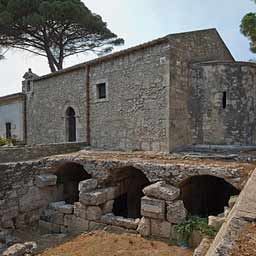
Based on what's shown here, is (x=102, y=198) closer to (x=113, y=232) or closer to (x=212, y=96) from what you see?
(x=113, y=232)

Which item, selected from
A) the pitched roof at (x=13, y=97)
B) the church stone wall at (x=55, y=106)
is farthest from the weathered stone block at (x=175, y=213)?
the pitched roof at (x=13, y=97)

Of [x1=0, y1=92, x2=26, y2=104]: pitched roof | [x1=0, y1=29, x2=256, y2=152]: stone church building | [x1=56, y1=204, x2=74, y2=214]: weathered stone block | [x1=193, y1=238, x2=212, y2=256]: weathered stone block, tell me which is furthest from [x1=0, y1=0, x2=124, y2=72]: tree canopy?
[x1=193, y1=238, x2=212, y2=256]: weathered stone block

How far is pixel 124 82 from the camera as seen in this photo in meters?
12.1

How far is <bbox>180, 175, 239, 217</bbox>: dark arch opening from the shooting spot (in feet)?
28.6

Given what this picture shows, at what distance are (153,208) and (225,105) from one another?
18.6ft

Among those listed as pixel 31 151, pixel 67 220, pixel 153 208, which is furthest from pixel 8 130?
pixel 153 208

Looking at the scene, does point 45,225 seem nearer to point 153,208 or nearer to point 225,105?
point 153,208

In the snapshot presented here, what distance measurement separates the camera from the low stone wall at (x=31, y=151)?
10217 millimetres

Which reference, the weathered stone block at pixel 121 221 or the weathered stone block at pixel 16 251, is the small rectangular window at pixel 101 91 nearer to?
the weathered stone block at pixel 121 221

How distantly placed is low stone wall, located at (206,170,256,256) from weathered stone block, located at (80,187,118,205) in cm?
481

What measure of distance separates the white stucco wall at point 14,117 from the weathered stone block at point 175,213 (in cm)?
1418

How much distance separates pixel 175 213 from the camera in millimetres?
6785

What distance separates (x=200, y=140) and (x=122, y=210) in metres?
4.02

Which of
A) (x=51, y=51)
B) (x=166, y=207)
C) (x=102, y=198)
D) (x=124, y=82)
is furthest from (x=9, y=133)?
(x=166, y=207)
